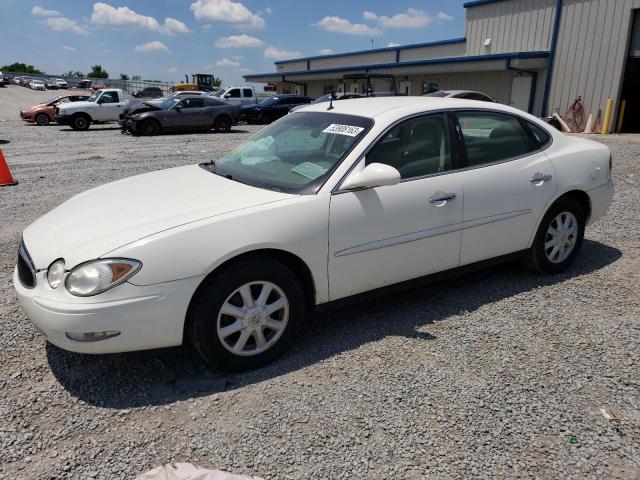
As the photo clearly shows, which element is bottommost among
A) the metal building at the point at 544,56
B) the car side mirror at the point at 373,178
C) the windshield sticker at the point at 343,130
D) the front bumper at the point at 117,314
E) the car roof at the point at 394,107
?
the front bumper at the point at 117,314

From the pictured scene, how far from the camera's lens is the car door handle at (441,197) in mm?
3627

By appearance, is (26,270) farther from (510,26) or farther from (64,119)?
(510,26)

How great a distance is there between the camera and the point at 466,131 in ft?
Result: 13.1

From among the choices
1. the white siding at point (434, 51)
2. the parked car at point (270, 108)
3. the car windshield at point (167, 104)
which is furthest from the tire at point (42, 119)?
the white siding at point (434, 51)

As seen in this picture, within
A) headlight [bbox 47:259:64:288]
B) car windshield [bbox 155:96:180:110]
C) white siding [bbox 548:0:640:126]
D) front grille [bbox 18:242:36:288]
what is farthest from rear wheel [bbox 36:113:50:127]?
headlight [bbox 47:259:64:288]

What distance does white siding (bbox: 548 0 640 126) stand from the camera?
18531mm

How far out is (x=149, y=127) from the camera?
1841 cm

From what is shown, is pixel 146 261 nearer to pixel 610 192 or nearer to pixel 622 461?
pixel 622 461

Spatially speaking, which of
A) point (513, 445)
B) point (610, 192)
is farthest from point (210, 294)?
point (610, 192)

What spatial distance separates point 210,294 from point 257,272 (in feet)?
0.97

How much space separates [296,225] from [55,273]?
52.8 inches

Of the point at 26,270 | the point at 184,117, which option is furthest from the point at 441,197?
the point at 184,117

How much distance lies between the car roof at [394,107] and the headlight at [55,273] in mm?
2207

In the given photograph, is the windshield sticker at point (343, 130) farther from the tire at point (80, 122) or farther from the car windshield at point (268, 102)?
the car windshield at point (268, 102)
